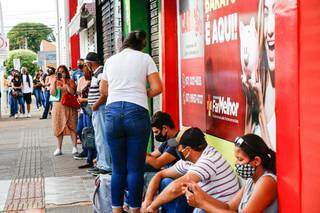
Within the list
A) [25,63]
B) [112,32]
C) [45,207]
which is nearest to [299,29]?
[45,207]

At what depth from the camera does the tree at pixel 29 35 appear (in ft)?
330

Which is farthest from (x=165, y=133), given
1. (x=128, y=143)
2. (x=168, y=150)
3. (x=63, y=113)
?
(x=63, y=113)

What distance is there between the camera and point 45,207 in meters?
7.06

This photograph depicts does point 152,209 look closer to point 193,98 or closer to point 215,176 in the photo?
point 215,176

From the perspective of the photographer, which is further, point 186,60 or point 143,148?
point 186,60

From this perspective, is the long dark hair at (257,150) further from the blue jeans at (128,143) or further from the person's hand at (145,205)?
the blue jeans at (128,143)

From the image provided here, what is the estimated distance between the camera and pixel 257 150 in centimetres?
396

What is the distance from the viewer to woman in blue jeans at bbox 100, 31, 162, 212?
228 inches

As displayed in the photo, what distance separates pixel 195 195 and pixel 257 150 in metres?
0.67

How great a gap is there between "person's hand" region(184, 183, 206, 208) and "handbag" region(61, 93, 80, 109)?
6.27m

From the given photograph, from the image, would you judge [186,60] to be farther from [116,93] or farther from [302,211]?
[302,211]

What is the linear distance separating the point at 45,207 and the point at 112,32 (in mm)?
5372

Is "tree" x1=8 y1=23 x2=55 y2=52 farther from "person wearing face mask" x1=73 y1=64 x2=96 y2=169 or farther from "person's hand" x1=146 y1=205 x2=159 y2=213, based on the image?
"person's hand" x1=146 y1=205 x2=159 y2=213

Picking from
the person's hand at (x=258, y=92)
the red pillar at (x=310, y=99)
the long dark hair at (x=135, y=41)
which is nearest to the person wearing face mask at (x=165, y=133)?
the long dark hair at (x=135, y=41)
